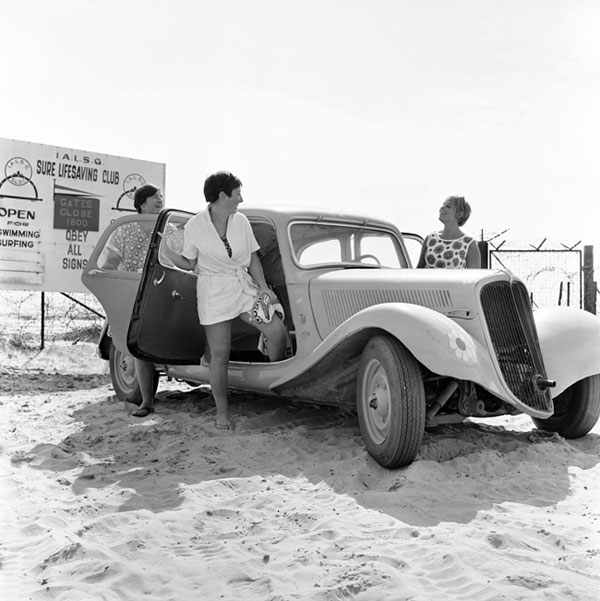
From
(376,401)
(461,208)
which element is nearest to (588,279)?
(461,208)

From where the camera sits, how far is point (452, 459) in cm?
388

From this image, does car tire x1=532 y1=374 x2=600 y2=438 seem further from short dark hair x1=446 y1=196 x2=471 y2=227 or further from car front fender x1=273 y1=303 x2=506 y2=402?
short dark hair x1=446 y1=196 x2=471 y2=227

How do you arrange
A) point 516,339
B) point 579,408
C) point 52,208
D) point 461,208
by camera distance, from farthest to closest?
point 52,208 < point 461,208 < point 579,408 < point 516,339

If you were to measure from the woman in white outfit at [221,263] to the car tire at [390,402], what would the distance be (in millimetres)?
1088

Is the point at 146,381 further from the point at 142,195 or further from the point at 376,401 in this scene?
the point at 376,401

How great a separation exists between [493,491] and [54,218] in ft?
25.6

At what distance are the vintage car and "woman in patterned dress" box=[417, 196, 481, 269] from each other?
13.0 inches

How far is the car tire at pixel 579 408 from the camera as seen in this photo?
447cm

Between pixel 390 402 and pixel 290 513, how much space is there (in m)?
0.88

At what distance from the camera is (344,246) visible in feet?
17.4

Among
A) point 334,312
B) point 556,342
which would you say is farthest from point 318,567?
point 556,342

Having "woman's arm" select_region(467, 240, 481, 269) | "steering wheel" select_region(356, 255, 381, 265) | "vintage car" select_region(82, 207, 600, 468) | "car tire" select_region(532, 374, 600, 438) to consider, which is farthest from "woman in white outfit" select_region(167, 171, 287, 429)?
"car tire" select_region(532, 374, 600, 438)

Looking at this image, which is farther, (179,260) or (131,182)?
(131,182)

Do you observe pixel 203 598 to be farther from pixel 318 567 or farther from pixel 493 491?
pixel 493 491
